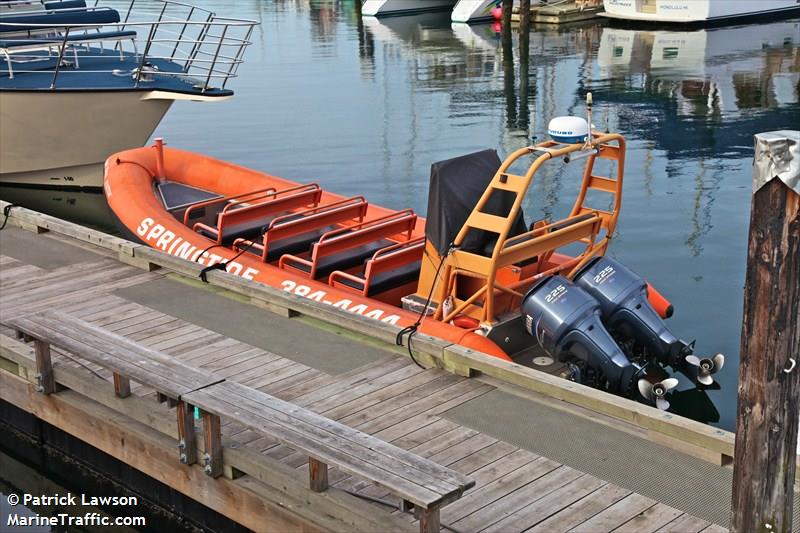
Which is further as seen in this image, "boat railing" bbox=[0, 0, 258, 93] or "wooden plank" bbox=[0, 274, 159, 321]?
"boat railing" bbox=[0, 0, 258, 93]

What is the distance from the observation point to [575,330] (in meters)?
7.35

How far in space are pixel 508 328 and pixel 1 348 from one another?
361 cm

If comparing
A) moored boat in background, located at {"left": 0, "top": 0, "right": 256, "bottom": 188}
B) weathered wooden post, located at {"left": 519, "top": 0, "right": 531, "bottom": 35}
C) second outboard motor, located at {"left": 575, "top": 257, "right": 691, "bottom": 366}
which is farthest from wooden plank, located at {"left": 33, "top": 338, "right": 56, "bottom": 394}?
weathered wooden post, located at {"left": 519, "top": 0, "right": 531, "bottom": 35}

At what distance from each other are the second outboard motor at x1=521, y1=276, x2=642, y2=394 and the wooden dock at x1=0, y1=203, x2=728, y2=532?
82cm

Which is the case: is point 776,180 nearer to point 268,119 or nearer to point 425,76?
point 268,119

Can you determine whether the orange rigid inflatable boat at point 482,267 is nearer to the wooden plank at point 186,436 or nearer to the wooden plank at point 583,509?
the wooden plank at point 583,509

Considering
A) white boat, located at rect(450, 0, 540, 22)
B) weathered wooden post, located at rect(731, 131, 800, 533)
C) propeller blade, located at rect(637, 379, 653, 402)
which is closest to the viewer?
weathered wooden post, located at rect(731, 131, 800, 533)

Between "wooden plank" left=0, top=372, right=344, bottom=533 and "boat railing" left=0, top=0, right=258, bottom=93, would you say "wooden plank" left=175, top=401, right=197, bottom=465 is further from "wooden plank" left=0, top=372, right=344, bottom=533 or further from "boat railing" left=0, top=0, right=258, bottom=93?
"boat railing" left=0, top=0, right=258, bottom=93

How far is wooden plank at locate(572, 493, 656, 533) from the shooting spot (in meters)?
5.21

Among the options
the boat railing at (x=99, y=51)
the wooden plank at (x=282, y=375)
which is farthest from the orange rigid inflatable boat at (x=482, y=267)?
the boat railing at (x=99, y=51)

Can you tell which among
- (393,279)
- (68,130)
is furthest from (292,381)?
(68,130)

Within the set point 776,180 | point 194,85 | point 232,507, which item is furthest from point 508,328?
point 194,85

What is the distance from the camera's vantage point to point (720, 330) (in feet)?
34.6

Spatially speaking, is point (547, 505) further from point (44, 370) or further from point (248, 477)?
point (44, 370)
